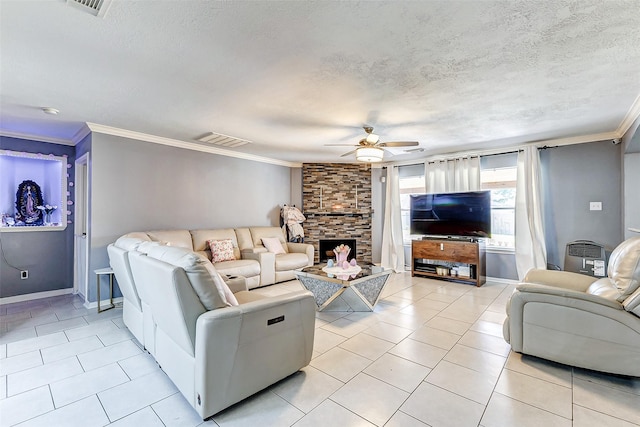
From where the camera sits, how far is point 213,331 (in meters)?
1.66

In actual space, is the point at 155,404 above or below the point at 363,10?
below

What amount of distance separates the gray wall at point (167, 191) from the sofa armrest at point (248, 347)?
10.3 ft

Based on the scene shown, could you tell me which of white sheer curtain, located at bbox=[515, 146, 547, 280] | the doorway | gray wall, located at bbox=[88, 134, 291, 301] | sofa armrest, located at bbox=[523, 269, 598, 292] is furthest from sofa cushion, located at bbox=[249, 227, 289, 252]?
white sheer curtain, located at bbox=[515, 146, 547, 280]

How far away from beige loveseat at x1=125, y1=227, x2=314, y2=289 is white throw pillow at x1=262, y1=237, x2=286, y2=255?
0.07 m

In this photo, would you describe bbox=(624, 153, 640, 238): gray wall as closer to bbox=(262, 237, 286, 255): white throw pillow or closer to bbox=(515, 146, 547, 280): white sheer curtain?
bbox=(515, 146, 547, 280): white sheer curtain

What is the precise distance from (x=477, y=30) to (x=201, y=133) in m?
3.59

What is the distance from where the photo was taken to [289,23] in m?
1.74

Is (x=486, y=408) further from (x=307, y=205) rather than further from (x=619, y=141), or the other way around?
(x=307, y=205)

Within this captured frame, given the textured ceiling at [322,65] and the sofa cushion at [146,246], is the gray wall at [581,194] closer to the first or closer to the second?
the textured ceiling at [322,65]

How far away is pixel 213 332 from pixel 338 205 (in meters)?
5.00

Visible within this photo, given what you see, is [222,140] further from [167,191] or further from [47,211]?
[47,211]

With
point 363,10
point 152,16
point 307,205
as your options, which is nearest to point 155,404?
point 152,16

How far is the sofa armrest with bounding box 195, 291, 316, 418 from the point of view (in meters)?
1.67

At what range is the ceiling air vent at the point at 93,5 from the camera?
1.56 metres
